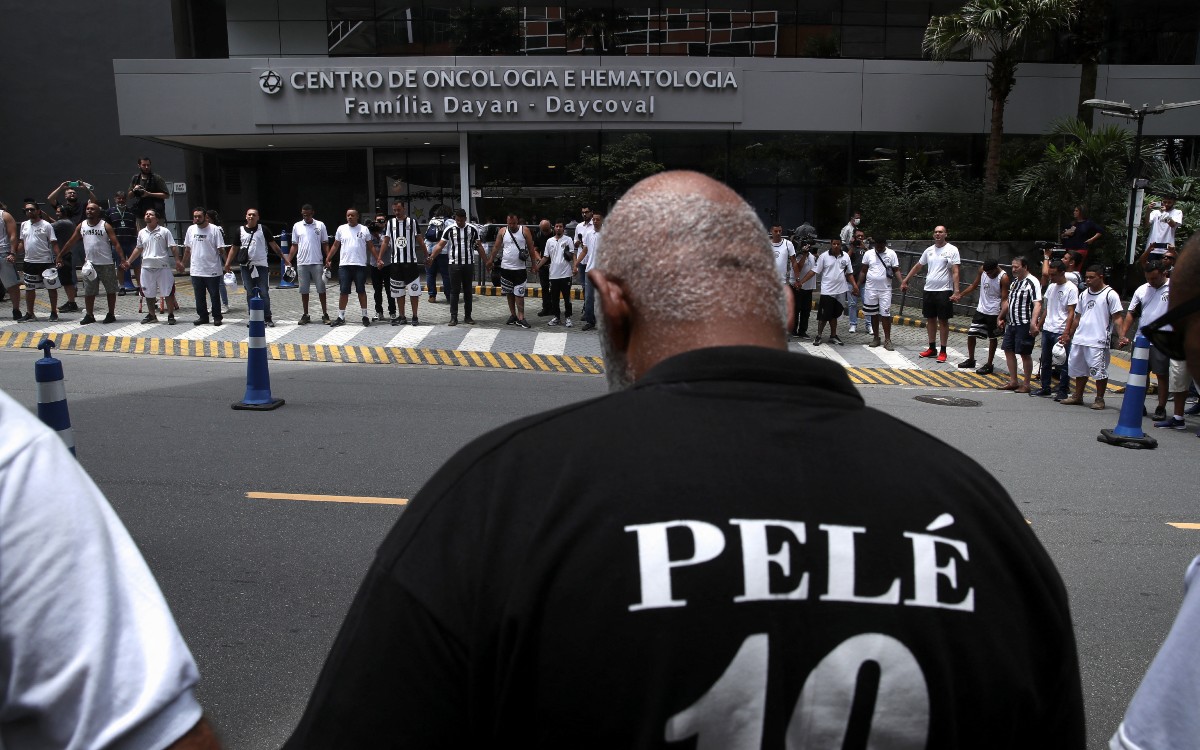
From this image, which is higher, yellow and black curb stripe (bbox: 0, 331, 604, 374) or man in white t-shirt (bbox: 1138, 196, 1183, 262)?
man in white t-shirt (bbox: 1138, 196, 1183, 262)

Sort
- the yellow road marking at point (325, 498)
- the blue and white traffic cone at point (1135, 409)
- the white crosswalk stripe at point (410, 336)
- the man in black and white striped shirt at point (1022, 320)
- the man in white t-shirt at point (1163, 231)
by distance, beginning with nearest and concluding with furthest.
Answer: the yellow road marking at point (325, 498) < the blue and white traffic cone at point (1135, 409) < the man in black and white striped shirt at point (1022, 320) < the white crosswalk stripe at point (410, 336) < the man in white t-shirt at point (1163, 231)

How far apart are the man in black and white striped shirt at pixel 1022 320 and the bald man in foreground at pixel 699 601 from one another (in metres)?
12.2

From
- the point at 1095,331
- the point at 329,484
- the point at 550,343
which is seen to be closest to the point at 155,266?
the point at 550,343

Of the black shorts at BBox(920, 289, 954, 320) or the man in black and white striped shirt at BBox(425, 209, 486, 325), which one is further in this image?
the man in black and white striped shirt at BBox(425, 209, 486, 325)

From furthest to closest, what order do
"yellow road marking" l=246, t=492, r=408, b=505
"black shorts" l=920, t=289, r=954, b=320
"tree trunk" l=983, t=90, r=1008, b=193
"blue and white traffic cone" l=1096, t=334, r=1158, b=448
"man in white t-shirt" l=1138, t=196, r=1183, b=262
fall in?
"tree trunk" l=983, t=90, r=1008, b=193
"man in white t-shirt" l=1138, t=196, r=1183, b=262
"black shorts" l=920, t=289, r=954, b=320
"blue and white traffic cone" l=1096, t=334, r=1158, b=448
"yellow road marking" l=246, t=492, r=408, b=505

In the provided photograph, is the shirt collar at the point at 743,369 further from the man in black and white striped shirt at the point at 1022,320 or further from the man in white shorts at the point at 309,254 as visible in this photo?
the man in white shorts at the point at 309,254

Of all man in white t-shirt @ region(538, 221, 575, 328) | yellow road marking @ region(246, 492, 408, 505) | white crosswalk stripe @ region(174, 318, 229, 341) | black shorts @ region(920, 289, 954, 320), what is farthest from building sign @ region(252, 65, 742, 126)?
yellow road marking @ region(246, 492, 408, 505)

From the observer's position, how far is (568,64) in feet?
74.5

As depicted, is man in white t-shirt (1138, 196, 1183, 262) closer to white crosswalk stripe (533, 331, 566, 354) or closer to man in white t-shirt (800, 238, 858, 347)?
man in white t-shirt (800, 238, 858, 347)

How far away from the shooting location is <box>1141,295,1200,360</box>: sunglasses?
196 cm

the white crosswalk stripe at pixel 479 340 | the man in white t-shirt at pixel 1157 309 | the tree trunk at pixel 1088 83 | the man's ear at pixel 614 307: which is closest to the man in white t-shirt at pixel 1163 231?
the tree trunk at pixel 1088 83

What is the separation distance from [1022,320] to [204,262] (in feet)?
39.2

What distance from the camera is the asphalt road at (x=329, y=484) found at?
4.66 meters

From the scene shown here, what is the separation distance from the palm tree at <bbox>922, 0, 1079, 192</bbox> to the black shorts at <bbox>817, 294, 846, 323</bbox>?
8.25m
